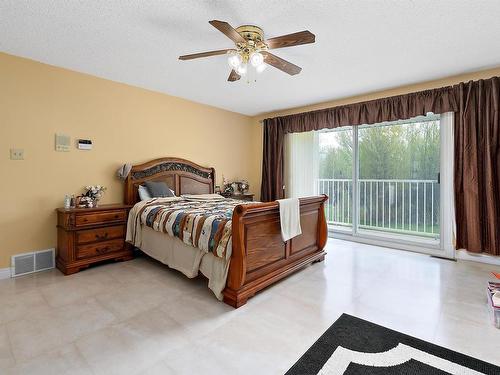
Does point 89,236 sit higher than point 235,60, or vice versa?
point 235,60

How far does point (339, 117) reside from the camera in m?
4.54

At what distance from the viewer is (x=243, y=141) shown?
5781 mm

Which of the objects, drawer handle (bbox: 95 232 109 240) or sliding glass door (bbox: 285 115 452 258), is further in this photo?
sliding glass door (bbox: 285 115 452 258)

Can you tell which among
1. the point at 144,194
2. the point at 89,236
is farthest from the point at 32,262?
the point at 144,194

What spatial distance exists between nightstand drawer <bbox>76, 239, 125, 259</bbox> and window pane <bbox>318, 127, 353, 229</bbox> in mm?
3838

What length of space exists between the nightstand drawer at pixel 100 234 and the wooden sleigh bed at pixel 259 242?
1.72ft

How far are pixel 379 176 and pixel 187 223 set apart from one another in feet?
11.8

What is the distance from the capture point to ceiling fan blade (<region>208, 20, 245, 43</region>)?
1863mm

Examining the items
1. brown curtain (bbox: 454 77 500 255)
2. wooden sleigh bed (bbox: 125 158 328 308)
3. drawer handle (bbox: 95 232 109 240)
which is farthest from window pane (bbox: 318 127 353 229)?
drawer handle (bbox: 95 232 109 240)

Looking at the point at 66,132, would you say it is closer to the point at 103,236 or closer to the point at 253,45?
the point at 103,236

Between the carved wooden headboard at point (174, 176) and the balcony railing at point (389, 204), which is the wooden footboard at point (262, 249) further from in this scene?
the carved wooden headboard at point (174, 176)

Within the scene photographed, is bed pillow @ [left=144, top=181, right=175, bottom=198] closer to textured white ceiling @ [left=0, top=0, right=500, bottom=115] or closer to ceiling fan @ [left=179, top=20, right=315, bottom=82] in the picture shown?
textured white ceiling @ [left=0, top=0, right=500, bottom=115]

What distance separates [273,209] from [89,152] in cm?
268

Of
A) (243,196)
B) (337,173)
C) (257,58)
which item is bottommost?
(243,196)
